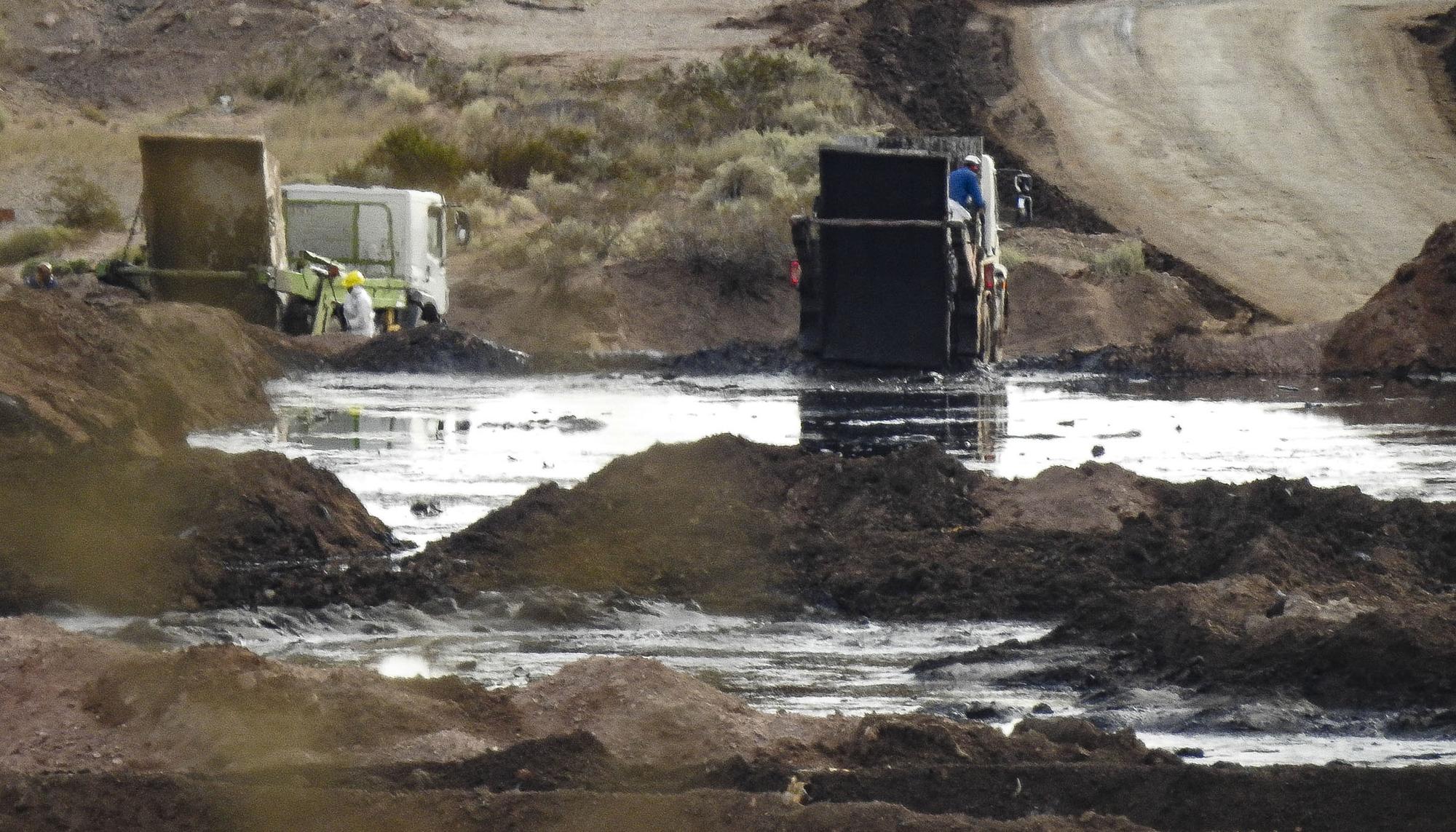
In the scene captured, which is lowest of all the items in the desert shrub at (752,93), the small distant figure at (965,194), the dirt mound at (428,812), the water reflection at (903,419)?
the water reflection at (903,419)

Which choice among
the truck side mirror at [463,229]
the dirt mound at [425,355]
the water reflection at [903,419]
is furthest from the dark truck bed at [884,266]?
the truck side mirror at [463,229]

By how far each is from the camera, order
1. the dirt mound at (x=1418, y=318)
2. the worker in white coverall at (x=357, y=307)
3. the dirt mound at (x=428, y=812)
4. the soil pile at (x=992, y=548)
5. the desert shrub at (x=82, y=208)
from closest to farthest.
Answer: the dirt mound at (x=428, y=812)
the soil pile at (x=992, y=548)
the dirt mound at (x=1418, y=318)
the worker in white coverall at (x=357, y=307)
the desert shrub at (x=82, y=208)

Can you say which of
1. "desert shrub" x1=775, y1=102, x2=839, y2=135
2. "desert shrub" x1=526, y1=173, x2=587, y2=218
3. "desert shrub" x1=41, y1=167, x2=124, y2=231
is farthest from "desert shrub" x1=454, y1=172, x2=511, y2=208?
"desert shrub" x1=41, y1=167, x2=124, y2=231

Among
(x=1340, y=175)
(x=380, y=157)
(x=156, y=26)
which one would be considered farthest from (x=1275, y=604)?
(x=156, y=26)

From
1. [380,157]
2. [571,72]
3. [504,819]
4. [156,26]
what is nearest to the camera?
[504,819]

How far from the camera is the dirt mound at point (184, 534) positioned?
37.6ft

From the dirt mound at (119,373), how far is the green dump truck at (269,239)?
8.48 ft

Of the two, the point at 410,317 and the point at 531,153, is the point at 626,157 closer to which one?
the point at 531,153

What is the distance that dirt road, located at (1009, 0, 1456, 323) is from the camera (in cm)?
3472

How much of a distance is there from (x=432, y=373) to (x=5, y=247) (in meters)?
15.0

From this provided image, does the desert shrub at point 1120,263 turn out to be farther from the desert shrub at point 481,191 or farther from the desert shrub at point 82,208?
the desert shrub at point 82,208

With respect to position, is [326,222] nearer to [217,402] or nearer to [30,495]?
[217,402]

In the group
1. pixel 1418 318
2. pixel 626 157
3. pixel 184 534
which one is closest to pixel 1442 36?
pixel 626 157

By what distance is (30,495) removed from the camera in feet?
40.3
